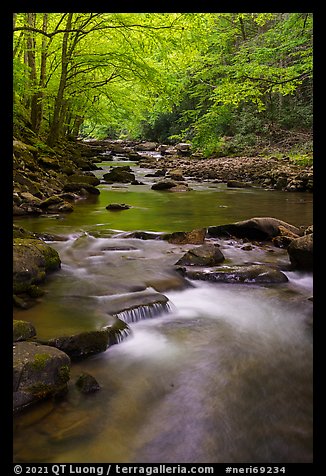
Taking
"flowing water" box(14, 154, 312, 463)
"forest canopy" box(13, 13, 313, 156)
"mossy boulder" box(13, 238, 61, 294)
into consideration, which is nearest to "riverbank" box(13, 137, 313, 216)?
"forest canopy" box(13, 13, 313, 156)

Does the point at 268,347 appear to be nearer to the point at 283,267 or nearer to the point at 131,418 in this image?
the point at 131,418

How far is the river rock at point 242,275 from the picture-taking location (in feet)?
17.1

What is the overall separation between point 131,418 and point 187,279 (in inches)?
109

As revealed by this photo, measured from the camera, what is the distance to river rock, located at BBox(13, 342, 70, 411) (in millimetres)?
2479

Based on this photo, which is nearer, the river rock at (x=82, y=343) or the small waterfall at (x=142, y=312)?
the river rock at (x=82, y=343)

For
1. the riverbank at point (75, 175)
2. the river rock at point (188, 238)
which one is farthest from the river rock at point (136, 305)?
the riverbank at point (75, 175)

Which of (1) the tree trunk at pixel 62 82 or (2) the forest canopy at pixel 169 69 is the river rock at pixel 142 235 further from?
(1) the tree trunk at pixel 62 82

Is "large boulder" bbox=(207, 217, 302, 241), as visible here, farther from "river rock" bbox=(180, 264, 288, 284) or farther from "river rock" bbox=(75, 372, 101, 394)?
"river rock" bbox=(75, 372, 101, 394)

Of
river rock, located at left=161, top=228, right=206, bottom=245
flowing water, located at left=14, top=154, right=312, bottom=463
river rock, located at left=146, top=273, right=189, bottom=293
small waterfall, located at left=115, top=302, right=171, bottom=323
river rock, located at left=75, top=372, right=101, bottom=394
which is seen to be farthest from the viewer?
river rock, located at left=161, top=228, right=206, bottom=245

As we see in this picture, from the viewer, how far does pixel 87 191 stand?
1263 cm

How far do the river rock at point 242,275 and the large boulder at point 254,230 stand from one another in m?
2.04

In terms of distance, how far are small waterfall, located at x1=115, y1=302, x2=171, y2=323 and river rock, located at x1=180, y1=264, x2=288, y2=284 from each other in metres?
1.15

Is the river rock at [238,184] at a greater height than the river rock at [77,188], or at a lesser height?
greater
